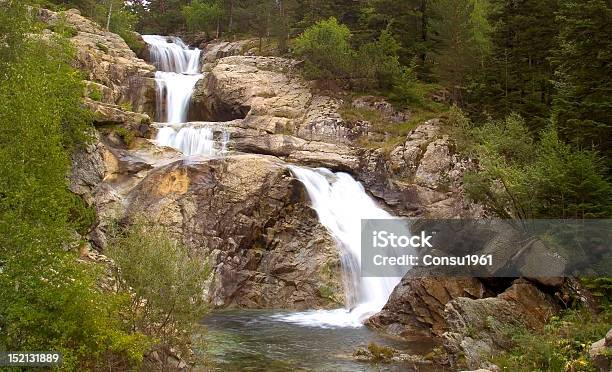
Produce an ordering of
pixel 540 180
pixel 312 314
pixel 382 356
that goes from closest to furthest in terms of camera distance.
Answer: pixel 382 356 < pixel 540 180 < pixel 312 314

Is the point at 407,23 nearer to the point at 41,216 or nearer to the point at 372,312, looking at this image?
the point at 372,312

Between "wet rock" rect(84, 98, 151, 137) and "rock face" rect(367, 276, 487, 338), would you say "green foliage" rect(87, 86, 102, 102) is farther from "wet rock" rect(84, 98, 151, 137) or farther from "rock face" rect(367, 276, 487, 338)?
"rock face" rect(367, 276, 487, 338)

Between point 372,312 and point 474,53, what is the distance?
20015mm

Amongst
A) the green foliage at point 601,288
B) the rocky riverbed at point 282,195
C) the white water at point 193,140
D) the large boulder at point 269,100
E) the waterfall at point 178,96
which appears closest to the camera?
the green foliage at point 601,288

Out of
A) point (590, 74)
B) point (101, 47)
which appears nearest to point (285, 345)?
point (590, 74)

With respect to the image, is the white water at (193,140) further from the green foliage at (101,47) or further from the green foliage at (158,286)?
the green foliage at (158,286)

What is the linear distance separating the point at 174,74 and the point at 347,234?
75.0ft

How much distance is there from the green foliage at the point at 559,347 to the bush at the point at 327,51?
25367 millimetres

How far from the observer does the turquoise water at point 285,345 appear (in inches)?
569

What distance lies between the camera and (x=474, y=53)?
1341 inches

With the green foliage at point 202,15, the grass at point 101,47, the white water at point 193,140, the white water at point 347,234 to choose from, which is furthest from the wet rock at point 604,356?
the green foliage at point 202,15

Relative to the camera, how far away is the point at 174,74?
4159cm

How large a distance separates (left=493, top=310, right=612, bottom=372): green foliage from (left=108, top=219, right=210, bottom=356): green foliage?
731cm

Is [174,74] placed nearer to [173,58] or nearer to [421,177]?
[173,58]
